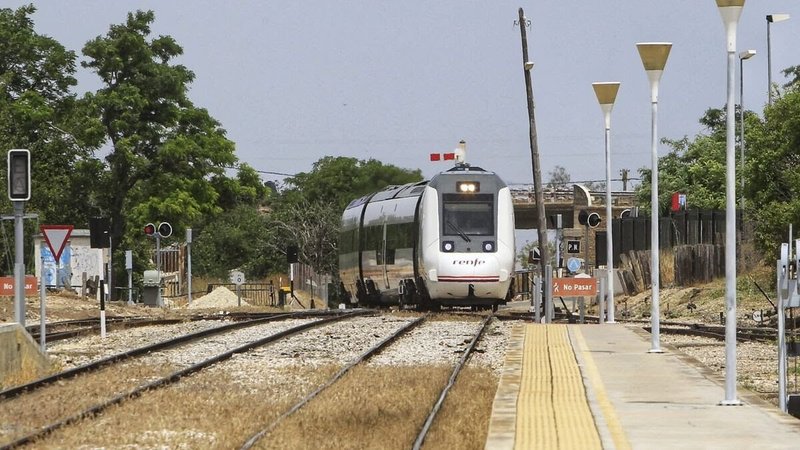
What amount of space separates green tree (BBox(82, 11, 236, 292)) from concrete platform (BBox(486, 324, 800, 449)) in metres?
43.0

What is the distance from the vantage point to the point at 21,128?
65.5m

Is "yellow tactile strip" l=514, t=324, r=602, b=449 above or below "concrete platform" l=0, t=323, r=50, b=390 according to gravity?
below

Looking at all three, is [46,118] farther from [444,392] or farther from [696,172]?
[444,392]

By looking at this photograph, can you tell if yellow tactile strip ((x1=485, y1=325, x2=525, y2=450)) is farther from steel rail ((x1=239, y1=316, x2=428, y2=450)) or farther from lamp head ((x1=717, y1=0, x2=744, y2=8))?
lamp head ((x1=717, y1=0, x2=744, y2=8))

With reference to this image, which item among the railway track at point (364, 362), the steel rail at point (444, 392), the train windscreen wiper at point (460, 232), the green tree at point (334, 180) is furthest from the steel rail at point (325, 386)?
the green tree at point (334, 180)

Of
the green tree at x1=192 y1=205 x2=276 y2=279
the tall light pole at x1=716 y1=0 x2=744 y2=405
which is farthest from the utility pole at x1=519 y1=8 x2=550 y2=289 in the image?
the green tree at x1=192 y1=205 x2=276 y2=279

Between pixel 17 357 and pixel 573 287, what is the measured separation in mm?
16354

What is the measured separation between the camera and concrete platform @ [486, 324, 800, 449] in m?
12.4

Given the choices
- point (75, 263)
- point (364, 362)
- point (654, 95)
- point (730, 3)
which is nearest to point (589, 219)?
point (654, 95)

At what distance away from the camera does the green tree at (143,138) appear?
64.2 metres

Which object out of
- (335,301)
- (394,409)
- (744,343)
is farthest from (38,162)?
(394,409)

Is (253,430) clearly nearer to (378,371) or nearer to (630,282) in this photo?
(378,371)

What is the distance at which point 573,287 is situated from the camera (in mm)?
33500

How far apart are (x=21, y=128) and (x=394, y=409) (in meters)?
53.1
